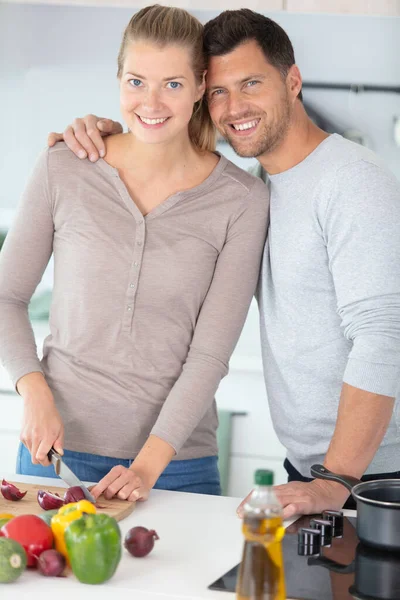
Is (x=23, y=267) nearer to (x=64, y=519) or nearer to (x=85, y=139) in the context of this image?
(x=85, y=139)

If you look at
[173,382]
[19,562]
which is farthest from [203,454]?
[19,562]

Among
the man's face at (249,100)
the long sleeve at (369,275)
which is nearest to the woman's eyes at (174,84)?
the man's face at (249,100)

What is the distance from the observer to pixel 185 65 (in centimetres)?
166

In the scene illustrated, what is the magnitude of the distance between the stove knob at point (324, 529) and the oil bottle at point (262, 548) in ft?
1.17

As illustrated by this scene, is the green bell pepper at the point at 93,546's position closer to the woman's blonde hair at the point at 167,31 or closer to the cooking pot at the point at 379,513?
the cooking pot at the point at 379,513

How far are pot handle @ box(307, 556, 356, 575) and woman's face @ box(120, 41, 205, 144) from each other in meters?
0.84

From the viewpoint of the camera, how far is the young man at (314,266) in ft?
5.01

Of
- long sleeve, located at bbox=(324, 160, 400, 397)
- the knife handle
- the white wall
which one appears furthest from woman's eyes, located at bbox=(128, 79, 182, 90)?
the white wall

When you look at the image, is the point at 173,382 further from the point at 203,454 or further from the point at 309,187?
the point at 309,187

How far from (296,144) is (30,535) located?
3.21 ft

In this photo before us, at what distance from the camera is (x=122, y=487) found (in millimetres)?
1460

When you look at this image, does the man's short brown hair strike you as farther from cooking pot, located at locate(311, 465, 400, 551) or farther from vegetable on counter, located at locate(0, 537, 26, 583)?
vegetable on counter, located at locate(0, 537, 26, 583)

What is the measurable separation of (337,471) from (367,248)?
1.29 feet

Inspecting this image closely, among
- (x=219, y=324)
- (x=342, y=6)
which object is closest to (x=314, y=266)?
(x=219, y=324)
